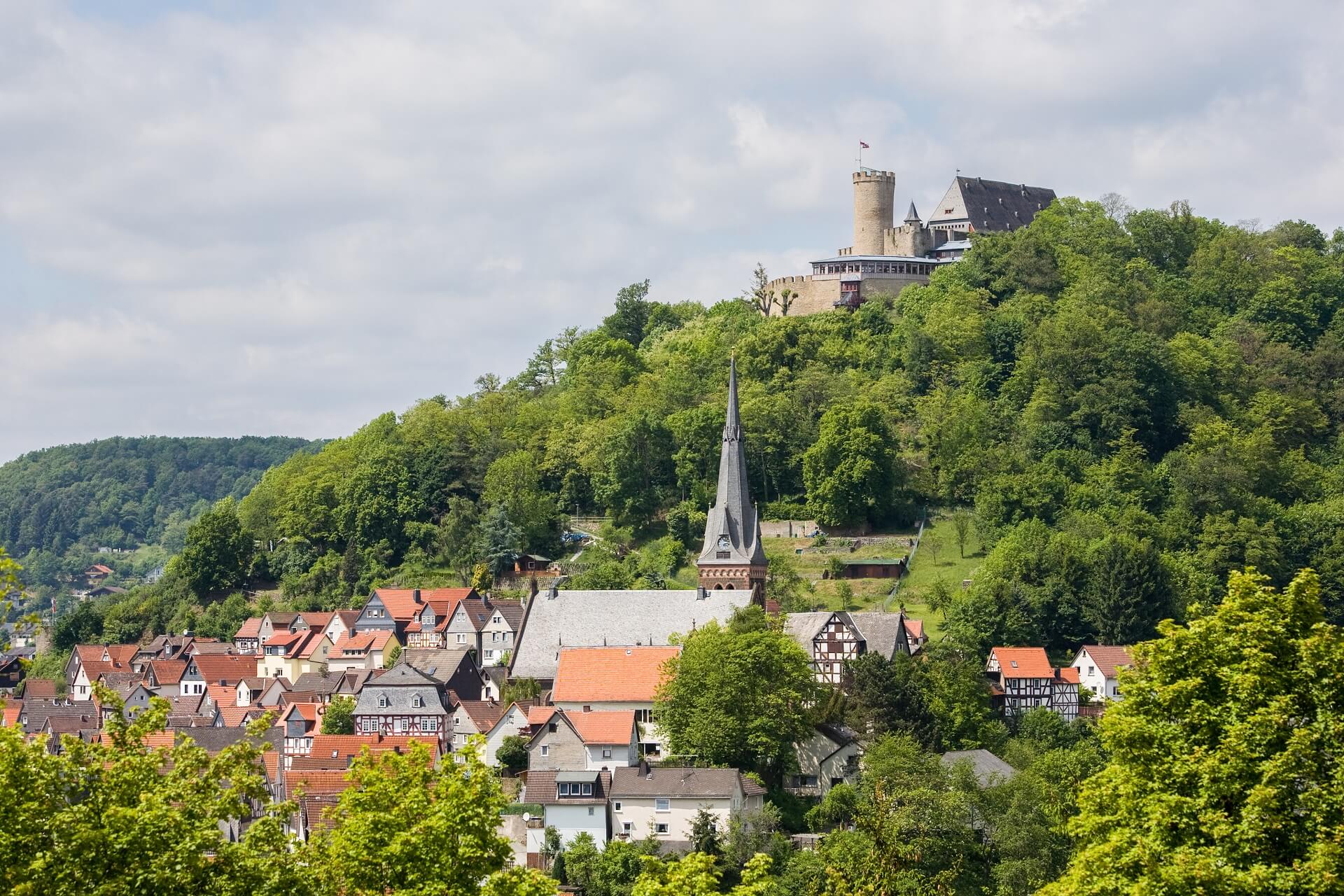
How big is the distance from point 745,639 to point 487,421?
172ft

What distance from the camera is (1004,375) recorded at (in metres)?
104

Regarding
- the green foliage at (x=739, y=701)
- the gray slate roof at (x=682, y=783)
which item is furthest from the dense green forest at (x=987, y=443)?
the gray slate roof at (x=682, y=783)

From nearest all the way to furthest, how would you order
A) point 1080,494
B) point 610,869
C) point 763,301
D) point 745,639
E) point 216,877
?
point 216,877, point 610,869, point 745,639, point 1080,494, point 763,301

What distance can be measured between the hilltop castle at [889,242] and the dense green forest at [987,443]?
290 cm

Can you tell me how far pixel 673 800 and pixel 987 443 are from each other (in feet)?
147

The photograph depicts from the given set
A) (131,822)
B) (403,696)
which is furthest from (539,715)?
(131,822)

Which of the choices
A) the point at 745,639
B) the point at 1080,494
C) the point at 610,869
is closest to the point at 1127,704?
the point at 610,869

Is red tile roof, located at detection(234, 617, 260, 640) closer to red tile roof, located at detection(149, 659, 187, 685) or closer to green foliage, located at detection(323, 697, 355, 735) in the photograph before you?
red tile roof, located at detection(149, 659, 187, 685)

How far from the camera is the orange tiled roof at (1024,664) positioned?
71.8 meters

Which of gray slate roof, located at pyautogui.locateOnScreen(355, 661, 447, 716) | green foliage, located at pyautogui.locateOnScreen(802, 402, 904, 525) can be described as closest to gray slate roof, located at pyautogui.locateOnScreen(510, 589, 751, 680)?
gray slate roof, located at pyautogui.locateOnScreen(355, 661, 447, 716)

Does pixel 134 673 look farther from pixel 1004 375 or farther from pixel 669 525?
pixel 1004 375

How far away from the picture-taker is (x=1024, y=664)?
236 ft

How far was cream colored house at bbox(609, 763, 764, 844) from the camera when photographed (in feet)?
184

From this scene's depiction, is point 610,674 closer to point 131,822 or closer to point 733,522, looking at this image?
point 733,522
